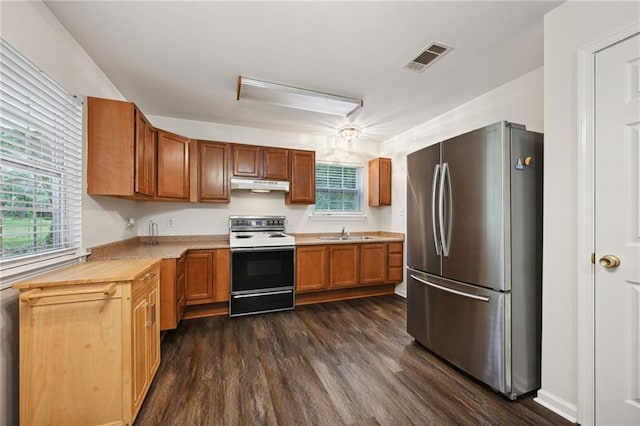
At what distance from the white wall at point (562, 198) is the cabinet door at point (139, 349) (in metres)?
2.61

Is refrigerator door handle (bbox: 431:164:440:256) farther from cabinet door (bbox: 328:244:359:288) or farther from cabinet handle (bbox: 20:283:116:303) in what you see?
cabinet handle (bbox: 20:283:116:303)

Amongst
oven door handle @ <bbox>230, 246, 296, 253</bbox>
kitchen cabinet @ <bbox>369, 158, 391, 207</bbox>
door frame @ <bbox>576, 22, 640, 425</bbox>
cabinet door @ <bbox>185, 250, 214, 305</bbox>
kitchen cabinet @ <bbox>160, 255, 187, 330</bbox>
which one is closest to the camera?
door frame @ <bbox>576, 22, 640, 425</bbox>

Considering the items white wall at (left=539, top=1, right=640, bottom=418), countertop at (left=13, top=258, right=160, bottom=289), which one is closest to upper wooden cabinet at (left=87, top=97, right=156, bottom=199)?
countertop at (left=13, top=258, right=160, bottom=289)

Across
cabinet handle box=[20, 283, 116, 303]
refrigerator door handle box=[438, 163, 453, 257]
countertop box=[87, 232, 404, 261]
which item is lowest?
cabinet handle box=[20, 283, 116, 303]

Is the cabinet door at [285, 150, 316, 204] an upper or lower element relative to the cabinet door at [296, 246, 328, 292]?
upper

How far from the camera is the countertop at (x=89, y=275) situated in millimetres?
1371

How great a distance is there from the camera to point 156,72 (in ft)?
8.09

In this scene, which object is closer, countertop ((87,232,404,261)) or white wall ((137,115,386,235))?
countertop ((87,232,404,261))

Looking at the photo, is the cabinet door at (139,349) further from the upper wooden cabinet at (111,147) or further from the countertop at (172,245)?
the upper wooden cabinet at (111,147)

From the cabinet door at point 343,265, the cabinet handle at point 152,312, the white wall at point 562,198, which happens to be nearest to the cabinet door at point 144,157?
the cabinet handle at point 152,312

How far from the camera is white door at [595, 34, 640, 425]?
137cm

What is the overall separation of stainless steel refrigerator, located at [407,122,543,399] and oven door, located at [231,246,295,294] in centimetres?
193

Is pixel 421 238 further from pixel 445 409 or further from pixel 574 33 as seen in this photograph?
pixel 574 33

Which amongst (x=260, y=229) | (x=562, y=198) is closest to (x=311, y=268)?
(x=260, y=229)
